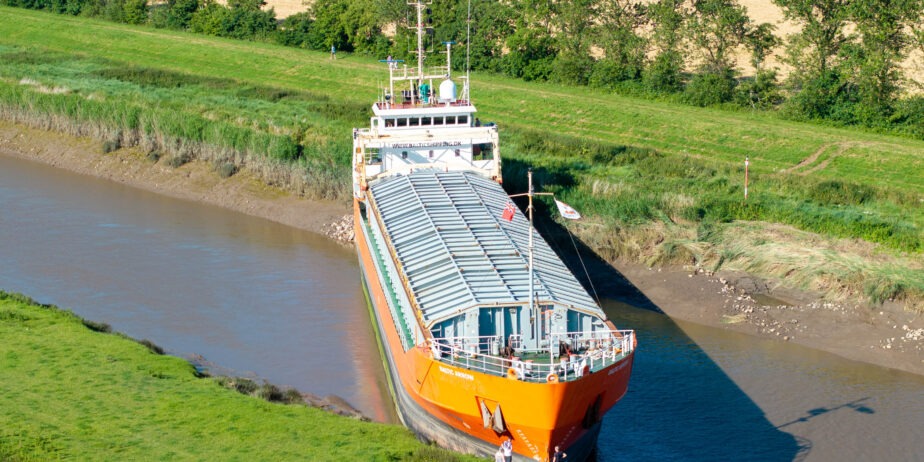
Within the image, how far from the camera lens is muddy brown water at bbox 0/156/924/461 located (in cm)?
3209

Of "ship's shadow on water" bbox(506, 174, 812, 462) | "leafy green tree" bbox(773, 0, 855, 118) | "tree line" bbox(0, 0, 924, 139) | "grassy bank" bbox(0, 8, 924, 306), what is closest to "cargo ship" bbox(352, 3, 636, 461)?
"ship's shadow on water" bbox(506, 174, 812, 462)

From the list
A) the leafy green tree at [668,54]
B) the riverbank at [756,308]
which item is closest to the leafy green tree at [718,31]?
A: the leafy green tree at [668,54]

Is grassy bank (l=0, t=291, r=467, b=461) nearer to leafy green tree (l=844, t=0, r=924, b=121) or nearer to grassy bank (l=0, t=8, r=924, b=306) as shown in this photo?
grassy bank (l=0, t=8, r=924, b=306)

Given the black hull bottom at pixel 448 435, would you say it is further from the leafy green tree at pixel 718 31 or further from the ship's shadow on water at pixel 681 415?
the leafy green tree at pixel 718 31

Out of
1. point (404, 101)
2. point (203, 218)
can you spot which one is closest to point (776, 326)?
point (404, 101)

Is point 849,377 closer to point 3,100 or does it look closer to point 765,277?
point 765,277

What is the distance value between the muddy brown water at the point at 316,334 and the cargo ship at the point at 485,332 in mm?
2440

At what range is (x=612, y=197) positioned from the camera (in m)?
48.8

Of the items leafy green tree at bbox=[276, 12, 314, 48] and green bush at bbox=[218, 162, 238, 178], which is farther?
leafy green tree at bbox=[276, 12, 314, 48]

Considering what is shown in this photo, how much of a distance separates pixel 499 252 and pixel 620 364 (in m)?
6.42

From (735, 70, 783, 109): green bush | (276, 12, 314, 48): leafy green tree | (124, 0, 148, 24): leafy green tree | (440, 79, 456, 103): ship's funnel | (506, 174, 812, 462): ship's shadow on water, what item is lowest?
(506, 174, 812, 462): ship's shadow on water

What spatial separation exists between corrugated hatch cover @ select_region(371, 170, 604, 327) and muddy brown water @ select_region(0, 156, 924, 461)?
462 cm

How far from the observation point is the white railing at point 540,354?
27.3 metres

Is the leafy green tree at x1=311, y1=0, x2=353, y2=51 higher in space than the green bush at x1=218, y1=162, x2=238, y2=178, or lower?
higher
